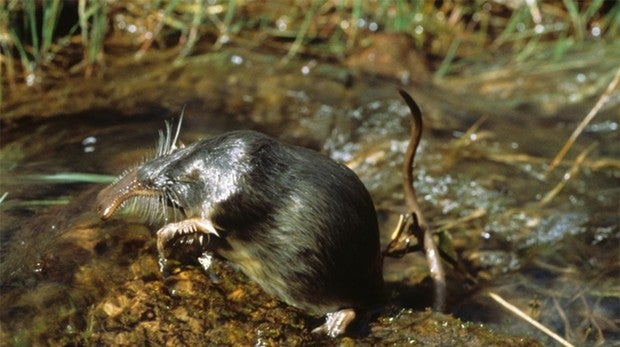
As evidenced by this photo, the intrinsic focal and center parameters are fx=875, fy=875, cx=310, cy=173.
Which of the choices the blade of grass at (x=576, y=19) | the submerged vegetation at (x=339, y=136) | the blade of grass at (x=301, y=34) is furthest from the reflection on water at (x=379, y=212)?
the blade of grass at (x=576, y=19)

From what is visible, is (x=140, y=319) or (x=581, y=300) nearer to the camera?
(x=140, y=319)

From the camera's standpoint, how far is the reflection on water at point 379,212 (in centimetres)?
265

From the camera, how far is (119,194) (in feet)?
9.07

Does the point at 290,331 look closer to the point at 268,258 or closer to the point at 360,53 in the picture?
the point at 268,258

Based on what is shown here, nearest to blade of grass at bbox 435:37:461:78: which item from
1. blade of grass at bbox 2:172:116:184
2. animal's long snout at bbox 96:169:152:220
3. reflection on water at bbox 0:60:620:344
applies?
reflection on water at bbox 0:60:620:344

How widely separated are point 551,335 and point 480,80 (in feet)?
9.46

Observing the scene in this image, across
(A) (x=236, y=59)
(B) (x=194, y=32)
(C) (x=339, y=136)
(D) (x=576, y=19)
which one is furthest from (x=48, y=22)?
(D) (x=576, y=19)

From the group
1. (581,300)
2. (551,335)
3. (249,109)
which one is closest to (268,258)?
(551,335)

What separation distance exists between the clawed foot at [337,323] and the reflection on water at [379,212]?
0.23 feet

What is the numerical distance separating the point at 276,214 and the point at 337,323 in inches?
16.2

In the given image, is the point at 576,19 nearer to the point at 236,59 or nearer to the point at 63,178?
the point at 236,59

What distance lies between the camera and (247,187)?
2564 millimetres

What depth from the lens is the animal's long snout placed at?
275cm

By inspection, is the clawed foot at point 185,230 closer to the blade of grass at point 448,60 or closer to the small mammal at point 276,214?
the small mammal at point 276,214
